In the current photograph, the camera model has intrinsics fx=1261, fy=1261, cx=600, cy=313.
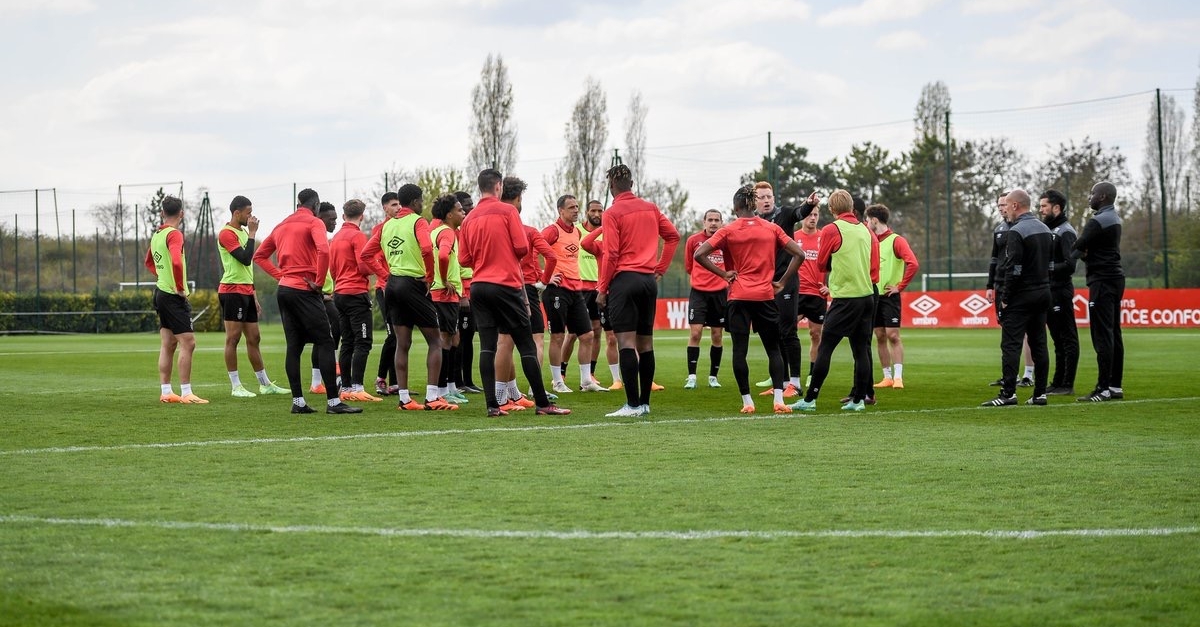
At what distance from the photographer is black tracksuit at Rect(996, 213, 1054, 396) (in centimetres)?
1124

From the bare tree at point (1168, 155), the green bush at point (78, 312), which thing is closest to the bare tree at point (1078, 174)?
the bare tree at point (1168, 155)

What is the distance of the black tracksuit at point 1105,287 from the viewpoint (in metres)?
12.0

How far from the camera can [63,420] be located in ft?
35.7

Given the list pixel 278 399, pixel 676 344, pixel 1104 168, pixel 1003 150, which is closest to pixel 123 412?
pixel 278 399

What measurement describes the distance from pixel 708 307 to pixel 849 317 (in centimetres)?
327

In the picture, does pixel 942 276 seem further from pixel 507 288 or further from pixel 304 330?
pixel 304 330

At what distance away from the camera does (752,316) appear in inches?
431

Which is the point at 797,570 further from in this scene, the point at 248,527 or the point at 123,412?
the point at 123,412

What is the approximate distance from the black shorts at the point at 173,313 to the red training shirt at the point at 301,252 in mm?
1293

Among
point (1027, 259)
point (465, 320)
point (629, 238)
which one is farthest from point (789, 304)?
point (465, 320)

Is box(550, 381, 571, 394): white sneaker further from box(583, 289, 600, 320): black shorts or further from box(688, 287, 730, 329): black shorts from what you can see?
box(688, 287, 730, 329): black shorts

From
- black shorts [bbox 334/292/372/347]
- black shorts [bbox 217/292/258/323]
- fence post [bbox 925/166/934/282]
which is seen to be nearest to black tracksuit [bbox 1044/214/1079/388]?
black shorts [bbox 334/292/372/347]

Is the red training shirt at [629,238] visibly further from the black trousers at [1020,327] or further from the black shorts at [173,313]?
the black shorts at [173,313]

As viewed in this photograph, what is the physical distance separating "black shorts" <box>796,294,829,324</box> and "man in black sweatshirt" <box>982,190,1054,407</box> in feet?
8.47
